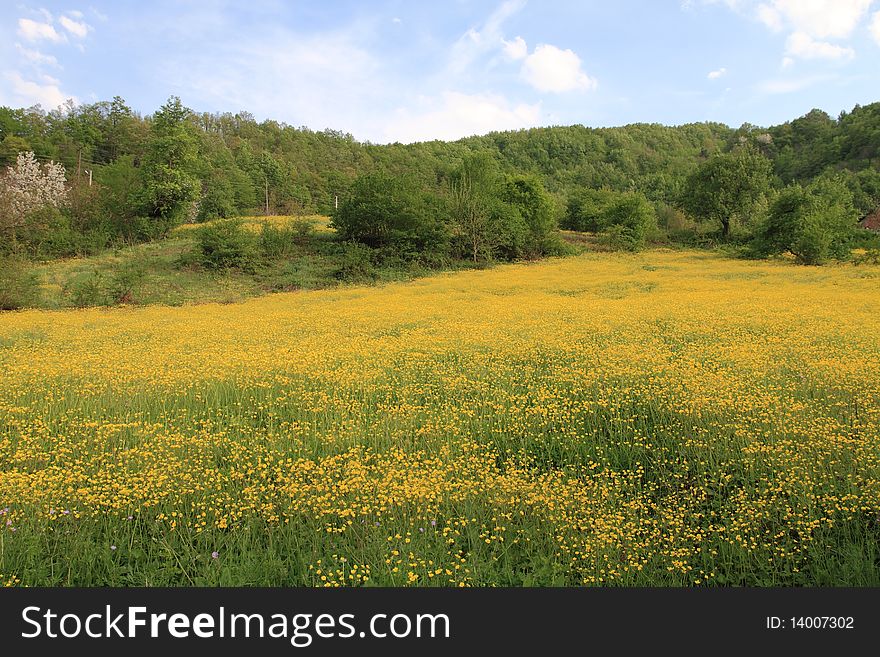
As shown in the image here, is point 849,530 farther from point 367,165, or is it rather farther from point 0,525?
point 367,165

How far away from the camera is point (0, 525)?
428 cm

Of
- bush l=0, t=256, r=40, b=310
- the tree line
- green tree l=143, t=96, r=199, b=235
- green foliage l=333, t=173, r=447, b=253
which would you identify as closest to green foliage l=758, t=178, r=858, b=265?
the tree line

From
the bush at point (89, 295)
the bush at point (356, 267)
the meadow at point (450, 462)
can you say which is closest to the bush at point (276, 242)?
Answer: the bush at point (356, 267)

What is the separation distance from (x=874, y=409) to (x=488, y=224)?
122 ft

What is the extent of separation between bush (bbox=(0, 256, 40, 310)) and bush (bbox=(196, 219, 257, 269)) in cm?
973

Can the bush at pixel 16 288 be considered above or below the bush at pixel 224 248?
below

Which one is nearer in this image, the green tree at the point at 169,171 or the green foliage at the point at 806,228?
the green foliage at the point at 806,228

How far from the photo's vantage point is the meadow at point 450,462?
3932 mm

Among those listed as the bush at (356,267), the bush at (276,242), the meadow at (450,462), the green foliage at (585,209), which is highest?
the green foliage at (585,209)

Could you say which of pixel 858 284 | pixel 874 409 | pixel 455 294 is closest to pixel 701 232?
pixel 858 284

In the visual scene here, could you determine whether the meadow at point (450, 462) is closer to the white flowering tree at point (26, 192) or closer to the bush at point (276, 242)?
the bush at point (276, 242)

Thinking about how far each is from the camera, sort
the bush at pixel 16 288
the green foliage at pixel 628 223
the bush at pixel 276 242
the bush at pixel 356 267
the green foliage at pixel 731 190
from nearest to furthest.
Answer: the bush at pixel 16 288 → the bush at pixel 356 267 → the bush at pixel 276 242 → the green foliage at pixel 628 223 → the green foliage at pixel 731 190

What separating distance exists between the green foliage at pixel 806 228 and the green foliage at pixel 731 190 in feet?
58.3

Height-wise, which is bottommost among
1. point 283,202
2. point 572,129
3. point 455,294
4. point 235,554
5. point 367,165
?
point 235,554
